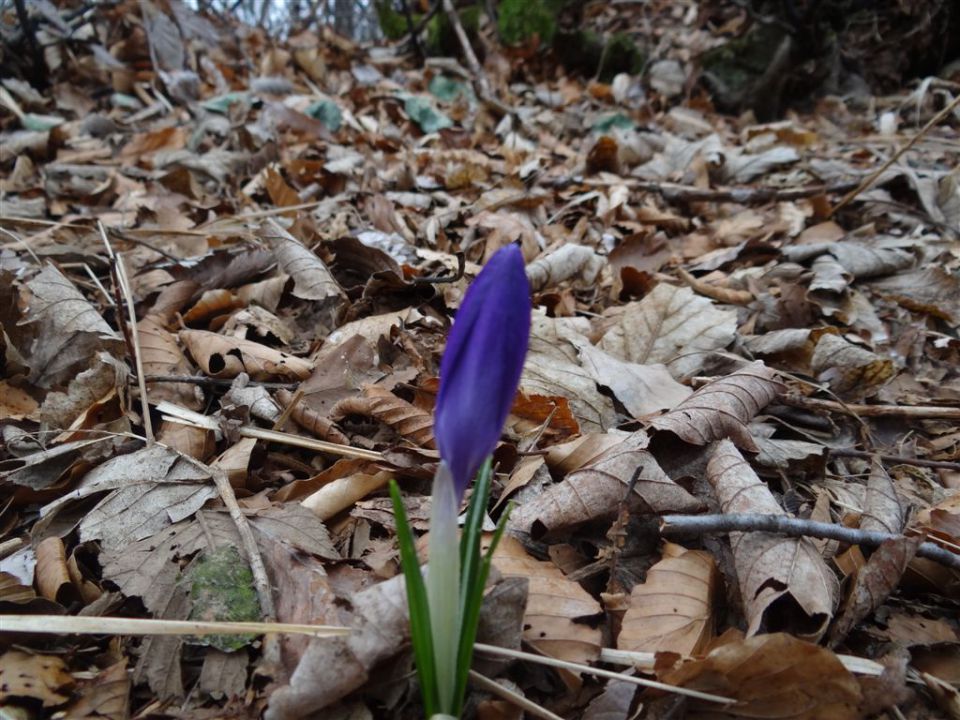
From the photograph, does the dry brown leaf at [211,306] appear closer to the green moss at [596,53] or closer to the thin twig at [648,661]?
the thin twig at [648,661]

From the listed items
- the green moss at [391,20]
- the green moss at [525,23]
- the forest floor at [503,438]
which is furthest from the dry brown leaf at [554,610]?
the green moss at [391,20]

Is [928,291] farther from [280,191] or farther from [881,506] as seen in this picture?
[280,191]

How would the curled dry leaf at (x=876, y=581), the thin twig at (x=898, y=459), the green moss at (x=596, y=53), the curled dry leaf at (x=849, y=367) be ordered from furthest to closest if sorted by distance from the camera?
the green moss at (x=596, y=53) → the curled dry leaf at (x=849, y=367) → the thin twig at (x=898, y=459) → the curled dry leaf at (x=876, y=581)

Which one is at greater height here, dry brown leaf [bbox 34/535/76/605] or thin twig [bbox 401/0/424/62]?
thin twig [bbox 401/0/424/62]

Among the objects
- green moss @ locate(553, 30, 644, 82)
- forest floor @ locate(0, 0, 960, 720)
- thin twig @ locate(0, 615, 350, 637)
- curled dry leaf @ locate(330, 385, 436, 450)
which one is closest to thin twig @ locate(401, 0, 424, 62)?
green moss @ locate(553, 30, 644, 82)

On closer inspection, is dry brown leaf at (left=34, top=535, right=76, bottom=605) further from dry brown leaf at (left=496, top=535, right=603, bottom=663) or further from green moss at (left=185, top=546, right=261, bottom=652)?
dry brown leaf at (left=496, top=535, right=603, bottom=663)

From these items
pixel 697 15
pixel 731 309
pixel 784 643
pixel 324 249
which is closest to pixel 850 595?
pixel 784 643
